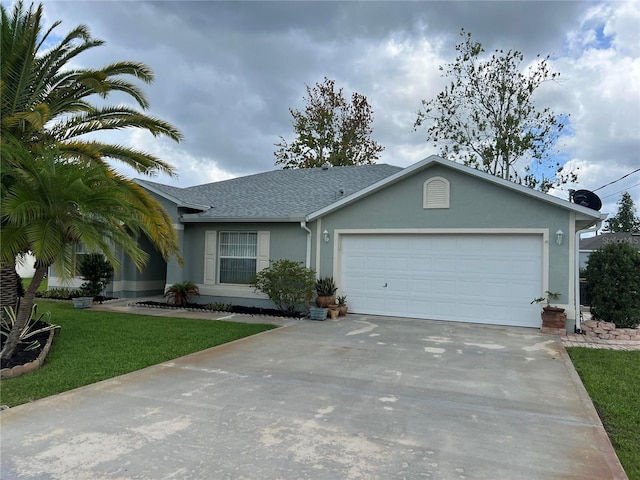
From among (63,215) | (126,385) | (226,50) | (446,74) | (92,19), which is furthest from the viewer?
(446,74)

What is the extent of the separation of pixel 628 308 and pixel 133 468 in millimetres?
10544

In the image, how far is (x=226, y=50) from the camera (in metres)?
13.0

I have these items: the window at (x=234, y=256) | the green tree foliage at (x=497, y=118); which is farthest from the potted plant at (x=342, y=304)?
the green tree foliage at (x=497, y=118)

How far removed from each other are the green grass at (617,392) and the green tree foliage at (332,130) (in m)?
22.9

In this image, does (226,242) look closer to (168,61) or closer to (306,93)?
(168,61)

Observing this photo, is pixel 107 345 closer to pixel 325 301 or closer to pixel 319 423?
pixel 319 423

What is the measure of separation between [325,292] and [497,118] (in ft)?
51.4

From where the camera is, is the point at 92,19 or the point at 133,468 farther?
the point at 92,19

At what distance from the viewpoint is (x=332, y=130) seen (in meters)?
29.6

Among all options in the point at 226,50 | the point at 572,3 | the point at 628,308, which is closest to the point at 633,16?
the point at 572,3

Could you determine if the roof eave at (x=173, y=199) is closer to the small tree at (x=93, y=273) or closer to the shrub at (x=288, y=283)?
the small tree at (x=93, y=273)

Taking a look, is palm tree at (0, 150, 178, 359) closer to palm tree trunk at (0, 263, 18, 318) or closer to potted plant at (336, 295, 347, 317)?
palm tree trunk at (0, 263, 18, 318)

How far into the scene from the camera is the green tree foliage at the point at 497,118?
2109cm

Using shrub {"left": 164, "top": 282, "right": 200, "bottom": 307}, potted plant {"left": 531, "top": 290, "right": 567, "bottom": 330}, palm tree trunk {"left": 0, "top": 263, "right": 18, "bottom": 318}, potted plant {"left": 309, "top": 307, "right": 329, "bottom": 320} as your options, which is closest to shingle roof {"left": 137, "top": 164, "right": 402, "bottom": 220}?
shrub {"left": 164, "top": 282, "right": 200, "bottom": 307}
